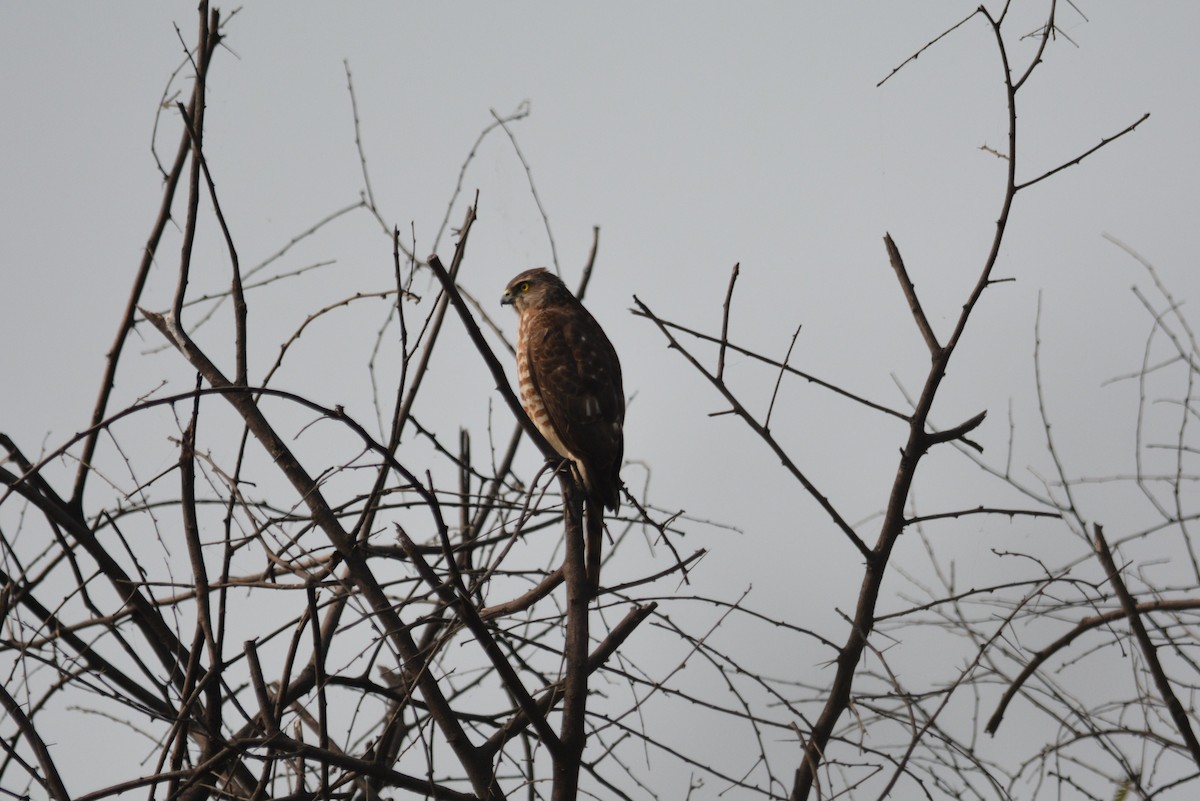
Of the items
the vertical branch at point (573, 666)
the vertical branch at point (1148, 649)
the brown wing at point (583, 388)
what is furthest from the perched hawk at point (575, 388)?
the vertical branch at point (1148, 649)

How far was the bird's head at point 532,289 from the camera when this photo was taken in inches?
254

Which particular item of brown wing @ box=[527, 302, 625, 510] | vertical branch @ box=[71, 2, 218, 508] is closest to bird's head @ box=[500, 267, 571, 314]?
brown wing @ box=[527, 302, 625, 510]

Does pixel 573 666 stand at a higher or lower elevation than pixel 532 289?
lower

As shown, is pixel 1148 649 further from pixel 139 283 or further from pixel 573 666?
pixel 139 283

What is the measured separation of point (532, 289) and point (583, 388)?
47.6 inches

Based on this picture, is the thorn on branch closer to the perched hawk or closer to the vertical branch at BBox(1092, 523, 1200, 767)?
the vertical branch at BBox(1092, 523, 1200, 767)

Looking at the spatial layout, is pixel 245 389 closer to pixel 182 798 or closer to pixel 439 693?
pixel 439 693

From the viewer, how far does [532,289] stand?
259 inches

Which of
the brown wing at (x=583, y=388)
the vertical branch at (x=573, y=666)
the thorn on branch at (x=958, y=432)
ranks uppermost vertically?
the brown wing at (x=583, y=388)

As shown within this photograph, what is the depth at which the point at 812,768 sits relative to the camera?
10.4 feet

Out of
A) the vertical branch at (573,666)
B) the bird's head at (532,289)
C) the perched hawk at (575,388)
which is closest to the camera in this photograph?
the vertical branch at (573,666)

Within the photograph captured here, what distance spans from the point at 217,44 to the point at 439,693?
8.23ft

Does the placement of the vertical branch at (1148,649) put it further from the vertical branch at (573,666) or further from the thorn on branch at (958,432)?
the vertical branch at (573,666)

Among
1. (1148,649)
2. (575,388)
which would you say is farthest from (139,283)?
(1148,649)
